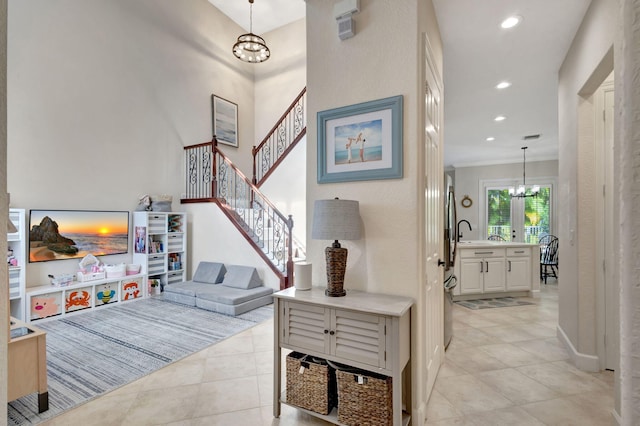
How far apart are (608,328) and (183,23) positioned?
781 centimetres

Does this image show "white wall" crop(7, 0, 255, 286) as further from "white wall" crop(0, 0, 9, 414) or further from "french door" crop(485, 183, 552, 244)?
"french door" crop(485, 183, 552, 244)

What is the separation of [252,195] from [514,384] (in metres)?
4.66

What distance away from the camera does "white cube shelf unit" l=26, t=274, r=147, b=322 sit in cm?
392

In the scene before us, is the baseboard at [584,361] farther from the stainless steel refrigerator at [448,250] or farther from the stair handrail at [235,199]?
the stair handrail at [235,199]

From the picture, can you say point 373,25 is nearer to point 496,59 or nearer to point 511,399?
point 496,59

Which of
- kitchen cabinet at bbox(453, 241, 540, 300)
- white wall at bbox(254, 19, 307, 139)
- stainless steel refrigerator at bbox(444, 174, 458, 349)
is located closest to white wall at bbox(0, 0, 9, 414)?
stainless steel refrigerator at bbox(444, 174, 458, 349)

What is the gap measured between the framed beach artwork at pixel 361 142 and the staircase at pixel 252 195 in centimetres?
282

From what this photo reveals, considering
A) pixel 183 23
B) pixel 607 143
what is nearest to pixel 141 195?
pixel 183 23

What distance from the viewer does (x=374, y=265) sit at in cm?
213

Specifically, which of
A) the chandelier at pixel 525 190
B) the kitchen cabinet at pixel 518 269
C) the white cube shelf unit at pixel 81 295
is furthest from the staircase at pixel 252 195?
the chandelier at pixel 525 190

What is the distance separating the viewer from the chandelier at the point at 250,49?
6.07m

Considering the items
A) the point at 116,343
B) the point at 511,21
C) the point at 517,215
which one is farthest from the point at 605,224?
the point at 517,215

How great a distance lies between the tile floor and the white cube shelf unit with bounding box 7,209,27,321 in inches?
97.5

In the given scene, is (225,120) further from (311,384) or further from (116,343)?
(311,384)
